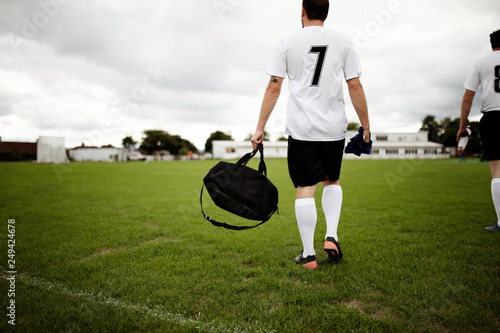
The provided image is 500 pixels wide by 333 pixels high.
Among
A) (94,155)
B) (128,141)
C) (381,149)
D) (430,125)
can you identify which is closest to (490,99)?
(94,155)

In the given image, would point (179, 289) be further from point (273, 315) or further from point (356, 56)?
point (356, 56)

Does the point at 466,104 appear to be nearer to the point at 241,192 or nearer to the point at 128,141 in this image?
the point at 241,192

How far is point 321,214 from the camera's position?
5.20m

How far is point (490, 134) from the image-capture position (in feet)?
11.7

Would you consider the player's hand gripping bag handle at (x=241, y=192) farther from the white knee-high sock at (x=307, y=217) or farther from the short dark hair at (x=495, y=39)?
the short dark hair at (x=495, y=39)

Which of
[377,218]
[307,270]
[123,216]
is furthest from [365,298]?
[123,216]

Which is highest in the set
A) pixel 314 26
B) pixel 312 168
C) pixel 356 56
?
pixel 314 26

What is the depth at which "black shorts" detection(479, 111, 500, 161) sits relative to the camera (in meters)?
3.51

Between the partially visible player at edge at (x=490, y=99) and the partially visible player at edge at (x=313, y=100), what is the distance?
2.12 m

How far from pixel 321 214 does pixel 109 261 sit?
12.0 feet

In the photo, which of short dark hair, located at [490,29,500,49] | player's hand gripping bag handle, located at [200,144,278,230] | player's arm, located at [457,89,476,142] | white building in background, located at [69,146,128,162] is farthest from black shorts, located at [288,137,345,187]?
white building in background, located at [69,146,128,162]

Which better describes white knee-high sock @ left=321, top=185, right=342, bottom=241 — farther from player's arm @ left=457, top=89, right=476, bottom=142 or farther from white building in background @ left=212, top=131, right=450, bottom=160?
white building in background @ left=212, top=131, right=450, bottom=160

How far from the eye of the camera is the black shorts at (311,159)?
2625 mm

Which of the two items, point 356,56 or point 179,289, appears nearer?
point 179,289
